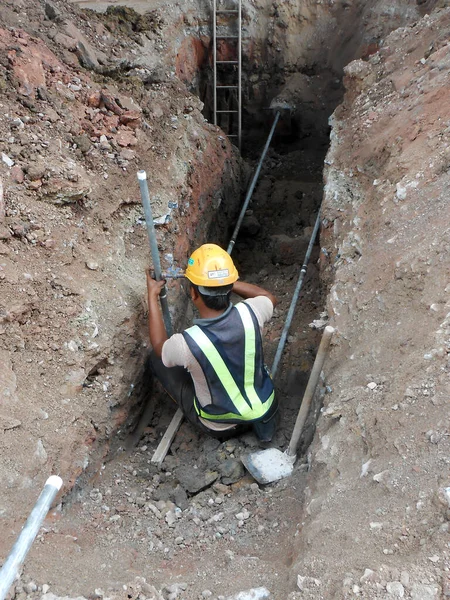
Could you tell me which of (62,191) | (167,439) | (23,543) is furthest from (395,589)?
(62,191)

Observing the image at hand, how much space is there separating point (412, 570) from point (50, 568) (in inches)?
59.7

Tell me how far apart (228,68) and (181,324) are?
486 cm

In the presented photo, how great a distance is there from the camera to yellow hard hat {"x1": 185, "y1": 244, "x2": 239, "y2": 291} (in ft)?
11.5

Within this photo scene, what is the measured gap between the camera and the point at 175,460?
12.5ft

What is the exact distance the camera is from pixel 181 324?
473 cm

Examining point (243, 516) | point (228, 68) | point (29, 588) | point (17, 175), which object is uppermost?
point (228, 68)

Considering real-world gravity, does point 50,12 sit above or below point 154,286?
above

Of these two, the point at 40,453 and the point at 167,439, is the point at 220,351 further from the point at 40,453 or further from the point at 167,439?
the point at 40,453

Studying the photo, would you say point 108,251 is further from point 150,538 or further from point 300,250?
point 300,250

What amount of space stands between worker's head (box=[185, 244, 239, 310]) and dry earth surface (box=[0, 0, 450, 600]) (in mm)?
696

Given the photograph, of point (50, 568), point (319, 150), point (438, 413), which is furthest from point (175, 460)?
point (319, 150)

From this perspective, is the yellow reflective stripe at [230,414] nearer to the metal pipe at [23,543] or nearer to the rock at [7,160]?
the metal pipe at [23,543]

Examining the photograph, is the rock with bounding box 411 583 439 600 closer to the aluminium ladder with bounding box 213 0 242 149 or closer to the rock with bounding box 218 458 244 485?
the rock with bounding box 218 458 244 485

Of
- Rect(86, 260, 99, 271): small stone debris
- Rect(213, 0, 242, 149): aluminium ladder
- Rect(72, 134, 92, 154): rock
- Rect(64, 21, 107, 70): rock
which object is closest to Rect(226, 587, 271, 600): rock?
Rect(86, 260, 99, 271): small stone debris
